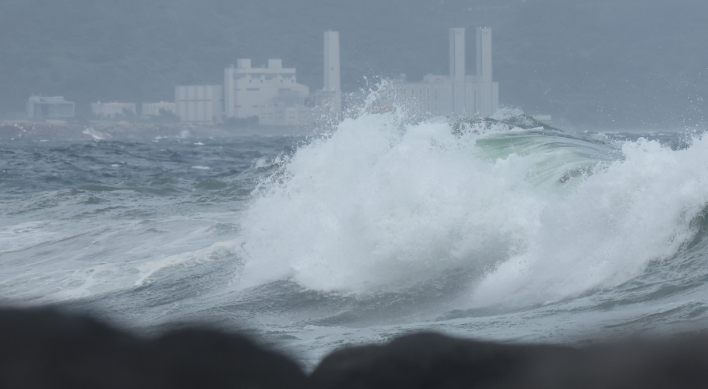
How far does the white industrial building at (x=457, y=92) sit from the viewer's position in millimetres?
98750

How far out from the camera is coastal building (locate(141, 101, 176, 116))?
11512cm

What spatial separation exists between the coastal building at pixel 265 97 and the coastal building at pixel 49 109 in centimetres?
2098

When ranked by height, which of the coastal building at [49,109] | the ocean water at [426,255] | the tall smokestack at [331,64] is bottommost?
the ocean water at [426,255]

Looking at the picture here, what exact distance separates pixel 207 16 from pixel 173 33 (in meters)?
9.83

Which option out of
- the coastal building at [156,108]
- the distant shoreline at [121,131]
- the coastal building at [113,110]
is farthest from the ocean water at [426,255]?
the coastal building at [113,110]

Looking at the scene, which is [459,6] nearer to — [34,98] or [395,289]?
[34,98]

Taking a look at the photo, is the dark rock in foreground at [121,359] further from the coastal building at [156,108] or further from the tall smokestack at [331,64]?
the coastal building at [156,108]

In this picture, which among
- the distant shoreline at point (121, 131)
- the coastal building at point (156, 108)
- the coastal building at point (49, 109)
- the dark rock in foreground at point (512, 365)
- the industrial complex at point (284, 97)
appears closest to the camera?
the dark rock in foreground at point (512, 365)

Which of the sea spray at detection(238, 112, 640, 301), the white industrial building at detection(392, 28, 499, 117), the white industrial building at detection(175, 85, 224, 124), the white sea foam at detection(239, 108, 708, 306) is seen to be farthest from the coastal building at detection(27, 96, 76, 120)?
the white sea foam at detection(239, 108, 708, 306)

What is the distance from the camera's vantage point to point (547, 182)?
9.12m

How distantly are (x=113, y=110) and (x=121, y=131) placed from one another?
22655 mm

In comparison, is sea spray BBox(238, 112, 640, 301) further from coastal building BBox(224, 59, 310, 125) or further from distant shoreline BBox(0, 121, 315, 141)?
coastal building BBox(224, 59, 310, 125)

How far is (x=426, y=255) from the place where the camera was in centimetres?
702

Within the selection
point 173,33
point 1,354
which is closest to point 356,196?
point 1,354
